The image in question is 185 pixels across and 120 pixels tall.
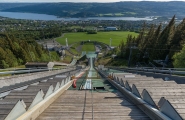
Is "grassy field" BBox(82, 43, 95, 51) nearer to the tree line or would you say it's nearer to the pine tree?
the tree line

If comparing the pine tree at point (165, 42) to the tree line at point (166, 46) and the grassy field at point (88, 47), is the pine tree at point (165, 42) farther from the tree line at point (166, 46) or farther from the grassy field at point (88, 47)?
the grassy field at point (88, 47)

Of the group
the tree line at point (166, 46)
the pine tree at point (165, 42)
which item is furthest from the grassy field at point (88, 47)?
the pine tree at point (165, 42)

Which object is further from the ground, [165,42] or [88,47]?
[165,42]

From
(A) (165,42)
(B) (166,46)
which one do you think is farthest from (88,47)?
(B) (166,46)

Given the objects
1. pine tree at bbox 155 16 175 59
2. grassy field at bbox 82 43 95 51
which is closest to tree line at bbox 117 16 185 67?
pine tree at bbox 155 16 175 59

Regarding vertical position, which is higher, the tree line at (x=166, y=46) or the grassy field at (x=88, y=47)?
the tree line at (x=166, y=46)

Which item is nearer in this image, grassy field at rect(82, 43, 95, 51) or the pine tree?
the pine tree

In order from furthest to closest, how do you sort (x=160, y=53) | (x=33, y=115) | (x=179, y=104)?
(x=160, y=53) → (x=33, y=115) → (x=179, y=104)

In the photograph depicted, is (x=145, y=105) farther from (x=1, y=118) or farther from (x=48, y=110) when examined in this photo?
(x=1, y=118)

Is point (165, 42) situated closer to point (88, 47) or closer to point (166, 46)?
point (166, 46)

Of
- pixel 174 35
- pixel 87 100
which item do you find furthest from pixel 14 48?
pixel 87 100

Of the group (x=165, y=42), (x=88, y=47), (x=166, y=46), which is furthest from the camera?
(x=88, y=47)
